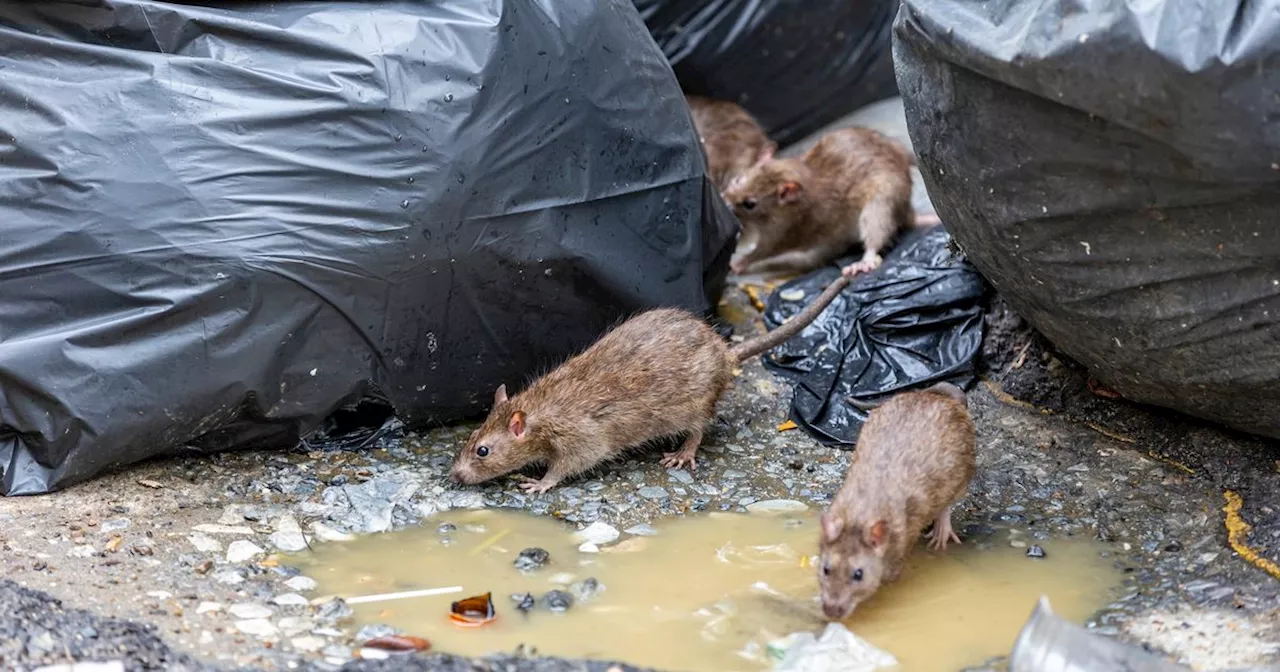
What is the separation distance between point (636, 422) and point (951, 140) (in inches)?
62.7

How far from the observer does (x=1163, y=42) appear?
121 inches

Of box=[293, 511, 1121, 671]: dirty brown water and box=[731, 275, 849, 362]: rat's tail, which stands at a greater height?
Answer: box=[731, 275, 849, 362]: rat's tail

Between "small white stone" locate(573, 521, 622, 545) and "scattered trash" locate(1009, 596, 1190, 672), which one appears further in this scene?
"small white stone" locate(573, 521, 622, 545)

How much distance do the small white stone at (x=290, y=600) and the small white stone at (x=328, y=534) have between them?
1.43 feet

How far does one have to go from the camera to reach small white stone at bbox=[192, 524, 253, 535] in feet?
13.4

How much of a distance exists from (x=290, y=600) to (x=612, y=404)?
4.92ft

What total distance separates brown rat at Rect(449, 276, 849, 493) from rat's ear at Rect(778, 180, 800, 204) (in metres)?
1.84

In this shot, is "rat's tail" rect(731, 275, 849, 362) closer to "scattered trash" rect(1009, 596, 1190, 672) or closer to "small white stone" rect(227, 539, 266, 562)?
"small white stone" rect(227, 539, 266, 562)

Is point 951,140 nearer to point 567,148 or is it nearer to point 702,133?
point 567,148

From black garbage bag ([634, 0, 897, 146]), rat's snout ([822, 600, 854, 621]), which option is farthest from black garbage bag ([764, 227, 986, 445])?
black garbage bag ([634, 0, 897, 146])

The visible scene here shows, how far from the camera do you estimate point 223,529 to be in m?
4.10

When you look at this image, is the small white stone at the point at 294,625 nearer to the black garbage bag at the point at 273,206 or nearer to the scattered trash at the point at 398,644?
the scattered trash at the point at 398,644

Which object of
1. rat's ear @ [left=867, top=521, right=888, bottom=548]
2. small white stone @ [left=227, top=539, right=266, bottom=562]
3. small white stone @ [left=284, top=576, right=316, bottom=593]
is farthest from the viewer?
small white stone @ [left=227, top=539, right=266, bottom=562]

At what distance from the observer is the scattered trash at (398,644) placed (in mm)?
3357
